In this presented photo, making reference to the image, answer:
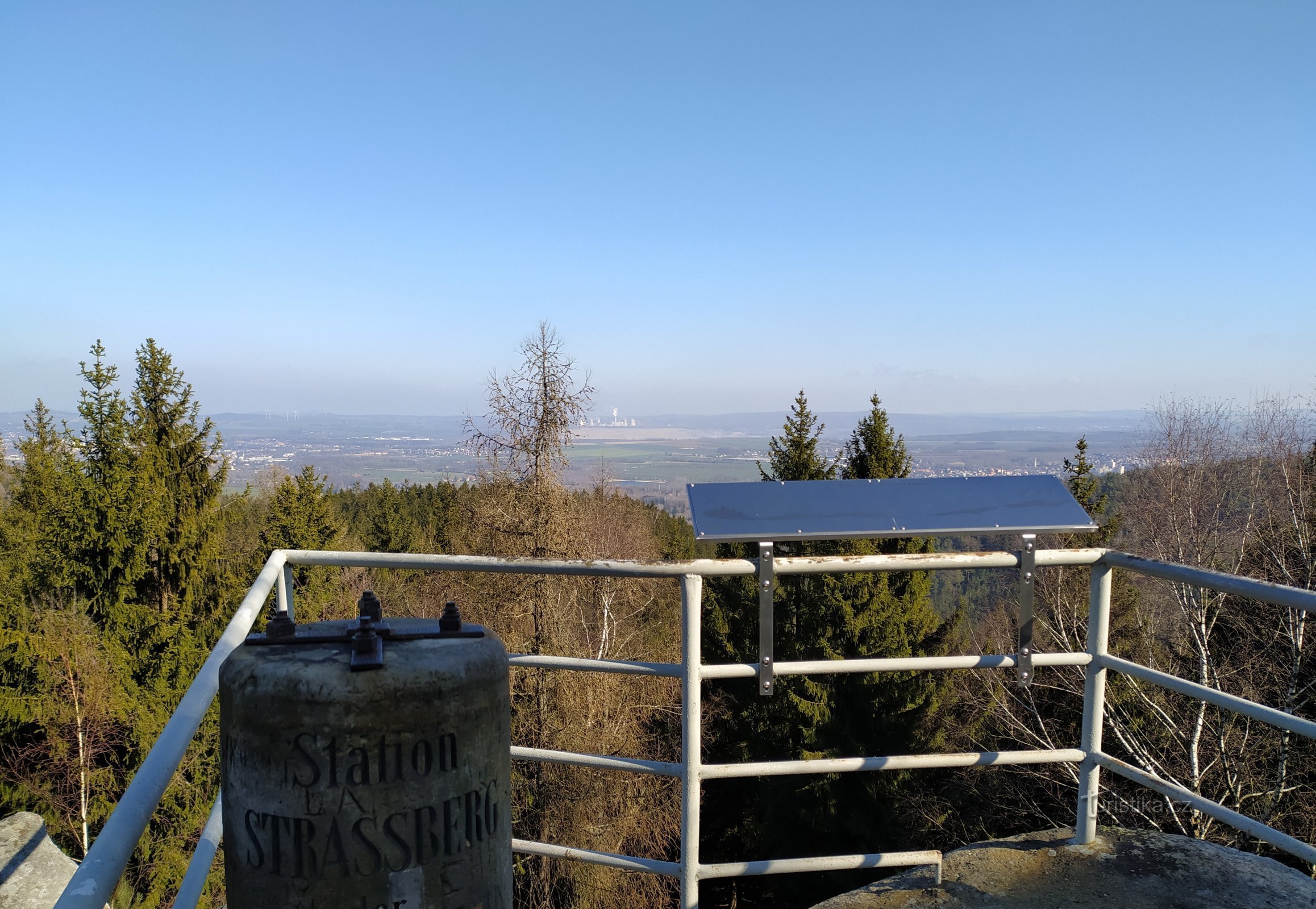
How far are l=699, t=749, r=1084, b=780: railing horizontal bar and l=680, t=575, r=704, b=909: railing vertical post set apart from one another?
0.06 meters

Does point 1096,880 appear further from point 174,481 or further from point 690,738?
point 174,481

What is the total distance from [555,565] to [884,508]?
1.08 m

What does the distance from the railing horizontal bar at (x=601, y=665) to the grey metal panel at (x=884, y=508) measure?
1.40 ft

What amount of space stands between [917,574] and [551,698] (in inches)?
538

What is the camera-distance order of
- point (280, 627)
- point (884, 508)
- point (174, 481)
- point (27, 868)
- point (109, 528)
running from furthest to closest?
1. point (174, 481)
2. point (109, 528)
3. point (27, 868)
4. point (884, 508)
5. point (280, 627)

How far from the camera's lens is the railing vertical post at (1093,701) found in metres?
2.70

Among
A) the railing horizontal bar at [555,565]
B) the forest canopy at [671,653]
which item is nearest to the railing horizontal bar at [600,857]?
the railing horizontal bar at [555,565]

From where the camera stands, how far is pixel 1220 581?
7.61 ft

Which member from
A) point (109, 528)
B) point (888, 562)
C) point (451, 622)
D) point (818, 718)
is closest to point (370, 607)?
point (451, 622)

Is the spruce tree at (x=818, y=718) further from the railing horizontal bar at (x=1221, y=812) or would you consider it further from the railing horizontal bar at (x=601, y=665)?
the railing horizontal bar at (x=601, y=665)

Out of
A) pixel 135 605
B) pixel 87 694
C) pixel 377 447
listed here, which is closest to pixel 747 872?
pixel 87 694

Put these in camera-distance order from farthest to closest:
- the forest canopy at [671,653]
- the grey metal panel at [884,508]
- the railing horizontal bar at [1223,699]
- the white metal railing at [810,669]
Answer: the forest canopy at [671,653], the grey metal panel at [884,508], the white metal railing at [810,669], the railing horizontal bar at [1223,699]

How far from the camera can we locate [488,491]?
18969 millimetres

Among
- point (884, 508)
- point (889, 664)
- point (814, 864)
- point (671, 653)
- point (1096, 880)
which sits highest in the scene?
point (884, 508)
